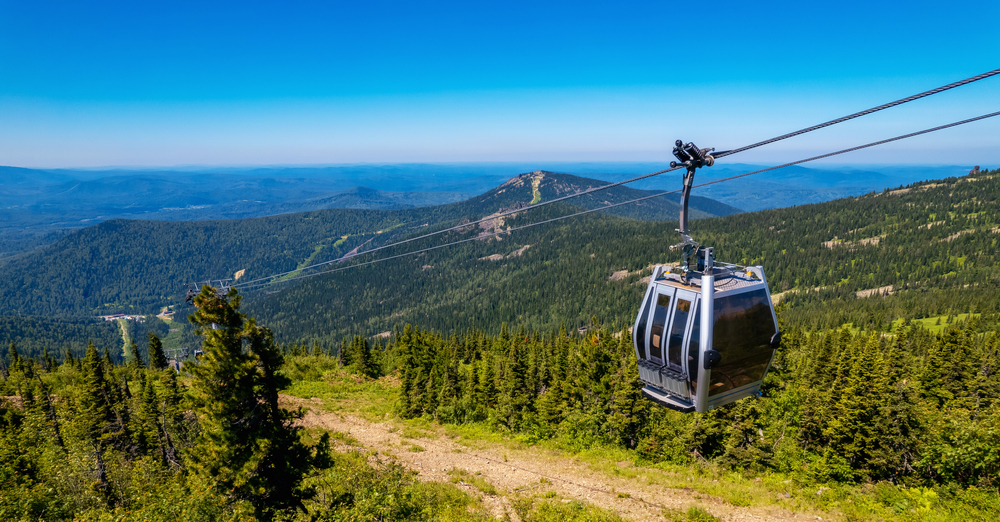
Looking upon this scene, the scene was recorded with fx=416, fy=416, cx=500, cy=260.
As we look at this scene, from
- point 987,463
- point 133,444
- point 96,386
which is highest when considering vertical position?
point 987,463

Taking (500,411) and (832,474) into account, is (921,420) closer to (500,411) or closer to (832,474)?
(832,474)

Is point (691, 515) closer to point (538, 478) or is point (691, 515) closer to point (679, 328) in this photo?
point (538, 478)

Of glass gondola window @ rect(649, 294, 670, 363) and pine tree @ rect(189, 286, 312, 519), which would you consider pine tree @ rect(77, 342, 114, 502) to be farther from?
glass gondola window @ rect(649, 294, 670, 363)

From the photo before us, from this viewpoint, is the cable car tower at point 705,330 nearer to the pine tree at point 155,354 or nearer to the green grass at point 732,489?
the green grass at point 732,489

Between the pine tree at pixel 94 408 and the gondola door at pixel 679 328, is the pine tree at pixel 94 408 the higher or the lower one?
the lower one

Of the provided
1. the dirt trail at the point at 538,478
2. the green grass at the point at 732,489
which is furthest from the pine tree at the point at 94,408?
the green grass at the point at 732,489

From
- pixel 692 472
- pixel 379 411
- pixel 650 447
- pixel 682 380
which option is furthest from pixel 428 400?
pixel 682 380

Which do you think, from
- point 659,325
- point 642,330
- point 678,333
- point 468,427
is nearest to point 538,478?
point 468,427
